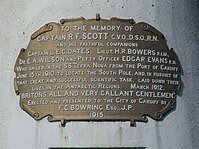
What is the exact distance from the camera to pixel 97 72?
6.49 m

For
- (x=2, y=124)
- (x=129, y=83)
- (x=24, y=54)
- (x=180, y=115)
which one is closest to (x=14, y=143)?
(x=2, y=124)

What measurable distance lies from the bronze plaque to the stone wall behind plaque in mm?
98

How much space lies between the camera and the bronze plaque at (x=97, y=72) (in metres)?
6.45

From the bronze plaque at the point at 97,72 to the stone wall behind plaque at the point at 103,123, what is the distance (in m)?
0.10

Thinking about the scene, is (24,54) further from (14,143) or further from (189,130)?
(189,130)

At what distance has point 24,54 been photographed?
266 inches

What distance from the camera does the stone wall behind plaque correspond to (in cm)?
646

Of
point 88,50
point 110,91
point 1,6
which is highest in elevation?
point 1,6

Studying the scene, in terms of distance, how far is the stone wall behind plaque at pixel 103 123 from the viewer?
646 centimetres

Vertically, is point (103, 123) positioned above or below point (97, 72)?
below

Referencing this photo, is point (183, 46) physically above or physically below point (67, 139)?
above

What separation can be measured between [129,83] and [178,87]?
578 millimetres

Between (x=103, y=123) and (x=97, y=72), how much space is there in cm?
54

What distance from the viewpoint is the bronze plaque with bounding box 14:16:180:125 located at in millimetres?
6453
